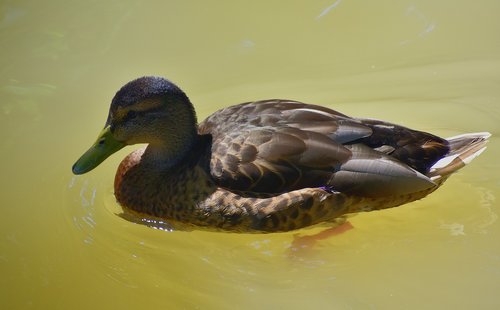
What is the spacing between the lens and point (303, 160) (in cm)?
512

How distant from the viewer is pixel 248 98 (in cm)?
686

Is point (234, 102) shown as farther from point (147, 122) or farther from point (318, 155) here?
point (318, 155)

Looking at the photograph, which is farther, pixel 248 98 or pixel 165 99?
pixel 248 98

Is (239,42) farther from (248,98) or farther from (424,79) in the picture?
(424,79)

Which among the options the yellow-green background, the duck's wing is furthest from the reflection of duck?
the yellow-green background

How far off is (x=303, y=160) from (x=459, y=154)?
1.28 metres

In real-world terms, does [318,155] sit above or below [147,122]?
below

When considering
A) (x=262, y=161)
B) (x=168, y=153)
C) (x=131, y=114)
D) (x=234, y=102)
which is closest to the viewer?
(x=262, y=161)

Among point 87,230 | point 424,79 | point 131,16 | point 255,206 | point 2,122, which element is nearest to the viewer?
point 255,206

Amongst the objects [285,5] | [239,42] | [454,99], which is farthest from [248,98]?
[454,99]

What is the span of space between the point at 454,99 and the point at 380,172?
195 centimetres

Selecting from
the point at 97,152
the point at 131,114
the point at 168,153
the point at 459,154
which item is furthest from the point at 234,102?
the point at 459,154

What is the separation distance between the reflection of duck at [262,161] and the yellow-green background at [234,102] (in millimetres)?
286

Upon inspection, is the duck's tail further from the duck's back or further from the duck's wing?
the duck's wing
